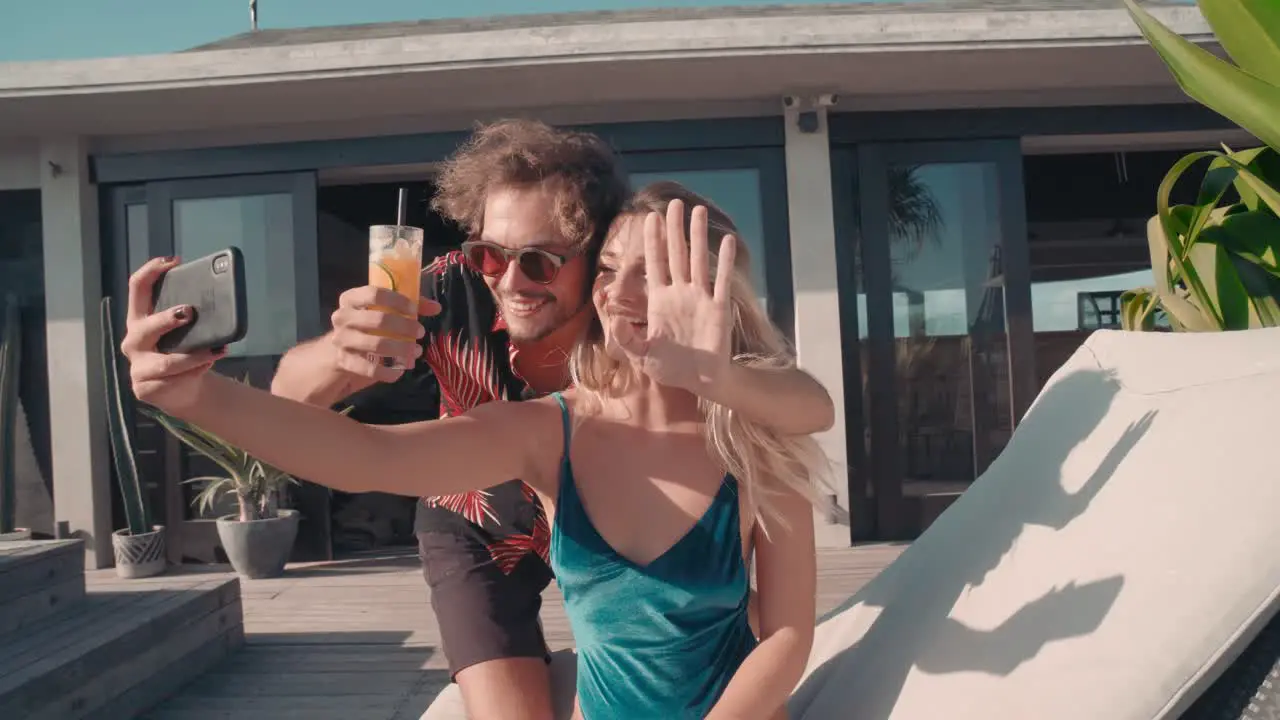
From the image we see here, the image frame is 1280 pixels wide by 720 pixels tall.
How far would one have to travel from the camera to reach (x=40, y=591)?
303 cm

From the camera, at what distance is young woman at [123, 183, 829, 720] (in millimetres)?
1084

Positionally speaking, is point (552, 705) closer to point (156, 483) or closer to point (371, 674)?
point (371, 674)

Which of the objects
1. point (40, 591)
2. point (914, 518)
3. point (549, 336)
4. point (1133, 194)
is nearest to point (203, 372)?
point (549, 336)

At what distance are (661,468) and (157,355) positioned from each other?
0.73 m

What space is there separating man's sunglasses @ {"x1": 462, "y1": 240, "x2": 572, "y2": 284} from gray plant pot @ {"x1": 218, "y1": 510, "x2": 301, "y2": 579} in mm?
3827

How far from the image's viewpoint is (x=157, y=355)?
94 centimetres

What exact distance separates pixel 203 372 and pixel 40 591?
2827 millimetres

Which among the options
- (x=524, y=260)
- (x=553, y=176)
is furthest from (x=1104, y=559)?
(x=553, y=176)

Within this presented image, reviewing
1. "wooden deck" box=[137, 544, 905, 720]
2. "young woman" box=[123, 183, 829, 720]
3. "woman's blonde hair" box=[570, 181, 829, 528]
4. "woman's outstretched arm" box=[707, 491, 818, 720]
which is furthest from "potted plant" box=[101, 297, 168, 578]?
"woman's outstretched arm" box=[707, 491, 818, 720]

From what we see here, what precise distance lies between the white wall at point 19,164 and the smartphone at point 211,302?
5.79 meters

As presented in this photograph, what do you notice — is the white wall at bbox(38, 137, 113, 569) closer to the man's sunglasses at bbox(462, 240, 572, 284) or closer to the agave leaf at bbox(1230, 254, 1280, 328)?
the man's sunglasses at bbox(462, 240, 572, 284)

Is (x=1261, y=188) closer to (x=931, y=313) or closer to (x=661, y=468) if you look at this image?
(x=661, y=468)

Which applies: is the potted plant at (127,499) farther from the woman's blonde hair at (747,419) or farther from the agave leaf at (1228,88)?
the agave leaf at (1228,88)

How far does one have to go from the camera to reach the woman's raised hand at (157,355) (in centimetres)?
92
